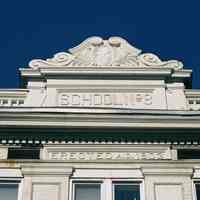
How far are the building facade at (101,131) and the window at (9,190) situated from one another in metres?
0.03

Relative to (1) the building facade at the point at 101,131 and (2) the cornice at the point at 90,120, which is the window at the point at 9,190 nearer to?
(1) the building facade at the point at 101,131

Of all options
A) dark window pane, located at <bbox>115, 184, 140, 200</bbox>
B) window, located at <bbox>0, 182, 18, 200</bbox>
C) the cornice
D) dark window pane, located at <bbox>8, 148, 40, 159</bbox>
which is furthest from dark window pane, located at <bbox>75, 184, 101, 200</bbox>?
the cornice

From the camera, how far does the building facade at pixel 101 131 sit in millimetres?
19156

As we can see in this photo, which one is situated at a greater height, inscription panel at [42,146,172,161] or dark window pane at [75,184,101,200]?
inscription panel at [42,146,172,161]

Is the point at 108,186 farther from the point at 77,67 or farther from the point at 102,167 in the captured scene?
the point at 77,67

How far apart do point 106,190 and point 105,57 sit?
521 centimetres

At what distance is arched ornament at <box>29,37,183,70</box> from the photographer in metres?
22.2

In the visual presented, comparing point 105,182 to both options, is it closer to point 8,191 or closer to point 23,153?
point 23,153

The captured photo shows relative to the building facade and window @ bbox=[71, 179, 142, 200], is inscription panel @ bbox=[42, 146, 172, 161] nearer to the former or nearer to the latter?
the building facade

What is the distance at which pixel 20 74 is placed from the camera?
2184 centimetres

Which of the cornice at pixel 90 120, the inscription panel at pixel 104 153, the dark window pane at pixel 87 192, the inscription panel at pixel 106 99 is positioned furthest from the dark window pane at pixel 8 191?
the inscription panel at pixel 106 99

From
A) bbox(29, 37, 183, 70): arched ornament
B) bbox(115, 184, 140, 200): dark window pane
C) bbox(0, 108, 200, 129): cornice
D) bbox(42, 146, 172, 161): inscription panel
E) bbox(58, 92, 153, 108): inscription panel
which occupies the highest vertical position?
bbox(29, 37, 183, 70): arched ornament

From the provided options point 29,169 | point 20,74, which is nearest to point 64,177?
point 29,169

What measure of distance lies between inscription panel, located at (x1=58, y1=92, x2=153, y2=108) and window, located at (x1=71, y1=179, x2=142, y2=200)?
9.44 feet
